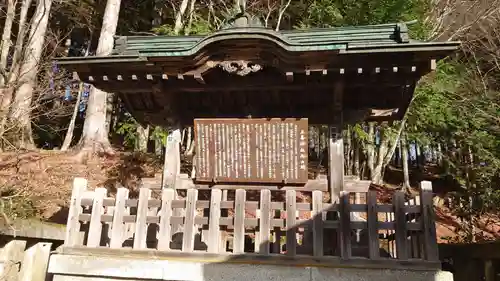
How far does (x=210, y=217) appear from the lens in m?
4.84

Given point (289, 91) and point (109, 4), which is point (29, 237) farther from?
point (109, 4)

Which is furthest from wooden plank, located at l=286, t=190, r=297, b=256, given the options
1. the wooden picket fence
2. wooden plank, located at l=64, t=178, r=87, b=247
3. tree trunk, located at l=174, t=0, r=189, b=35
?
tree trunk, located at l=174, t=0, r=189, b=35

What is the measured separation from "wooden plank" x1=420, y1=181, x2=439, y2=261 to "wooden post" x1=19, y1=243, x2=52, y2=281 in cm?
522

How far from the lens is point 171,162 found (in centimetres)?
605

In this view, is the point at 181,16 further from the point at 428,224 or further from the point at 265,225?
the point at 428,224

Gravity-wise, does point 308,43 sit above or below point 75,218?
above

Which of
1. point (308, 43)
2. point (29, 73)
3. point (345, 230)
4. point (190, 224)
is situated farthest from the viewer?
point (29, 73)

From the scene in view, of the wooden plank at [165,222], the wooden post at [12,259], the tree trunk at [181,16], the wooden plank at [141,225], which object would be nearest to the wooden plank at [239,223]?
the wooden plank at [165,222]

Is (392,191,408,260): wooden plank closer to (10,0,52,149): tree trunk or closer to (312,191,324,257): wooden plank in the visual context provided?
(312,191,324,257): wooden plank

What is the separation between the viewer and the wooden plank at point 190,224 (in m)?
4.77

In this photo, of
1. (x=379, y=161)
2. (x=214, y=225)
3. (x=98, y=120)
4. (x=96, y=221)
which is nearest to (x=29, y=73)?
(x=98, y=120)

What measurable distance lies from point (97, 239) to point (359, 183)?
12.2ft

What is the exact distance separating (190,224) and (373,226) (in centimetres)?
224

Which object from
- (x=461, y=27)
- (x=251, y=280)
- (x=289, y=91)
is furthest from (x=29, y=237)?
(x=461, y=27)
